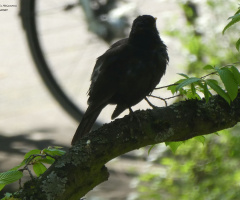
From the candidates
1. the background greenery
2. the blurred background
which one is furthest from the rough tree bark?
the blurred background

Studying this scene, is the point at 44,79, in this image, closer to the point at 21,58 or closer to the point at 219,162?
the point at 21,58

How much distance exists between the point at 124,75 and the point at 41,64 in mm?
2211

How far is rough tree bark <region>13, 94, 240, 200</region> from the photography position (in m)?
1.29

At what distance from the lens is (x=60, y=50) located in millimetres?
4160

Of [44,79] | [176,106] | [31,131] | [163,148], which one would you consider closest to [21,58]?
[44,79]

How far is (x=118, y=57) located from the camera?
1830mm

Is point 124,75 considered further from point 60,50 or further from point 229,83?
point 60,50

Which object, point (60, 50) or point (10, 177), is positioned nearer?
point (10, 177)

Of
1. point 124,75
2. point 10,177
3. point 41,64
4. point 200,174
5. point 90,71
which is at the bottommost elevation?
point 10,177

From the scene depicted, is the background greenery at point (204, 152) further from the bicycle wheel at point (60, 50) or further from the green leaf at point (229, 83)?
the green leaf at point (229, 83)

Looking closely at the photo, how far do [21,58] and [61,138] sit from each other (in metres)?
0.84

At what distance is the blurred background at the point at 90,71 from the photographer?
2777mm

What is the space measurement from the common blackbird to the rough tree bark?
1.15 feet

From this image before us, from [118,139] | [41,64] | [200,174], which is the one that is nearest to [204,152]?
[200,174]
